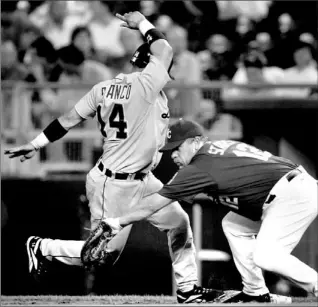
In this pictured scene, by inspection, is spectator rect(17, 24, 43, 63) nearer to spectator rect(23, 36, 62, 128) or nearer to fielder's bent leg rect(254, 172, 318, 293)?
spectator rect(23, 36, 62, 128)

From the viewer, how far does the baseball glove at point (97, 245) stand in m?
6.12

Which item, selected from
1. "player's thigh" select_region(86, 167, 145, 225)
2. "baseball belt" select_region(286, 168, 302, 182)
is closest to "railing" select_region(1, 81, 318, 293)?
"player's thigh" select_region(86, 167, 145, 225)

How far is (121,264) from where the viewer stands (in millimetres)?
8750

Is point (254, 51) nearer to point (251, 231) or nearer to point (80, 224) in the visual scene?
point (80, 224)

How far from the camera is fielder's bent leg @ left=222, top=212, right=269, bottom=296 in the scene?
652 cm

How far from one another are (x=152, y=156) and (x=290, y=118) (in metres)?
1.92

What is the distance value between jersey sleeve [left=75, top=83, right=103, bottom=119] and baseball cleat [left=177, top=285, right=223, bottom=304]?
164cm

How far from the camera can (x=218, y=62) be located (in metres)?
10.1

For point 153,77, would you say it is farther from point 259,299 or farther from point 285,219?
point 259,299

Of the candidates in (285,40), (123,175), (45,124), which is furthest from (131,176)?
(285,40)

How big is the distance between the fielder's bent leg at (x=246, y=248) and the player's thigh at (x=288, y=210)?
499 mm

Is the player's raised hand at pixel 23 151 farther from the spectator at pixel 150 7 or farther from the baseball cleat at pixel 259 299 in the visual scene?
the spectator at pixel 150 7

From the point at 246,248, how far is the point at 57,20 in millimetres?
4967

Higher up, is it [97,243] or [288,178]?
[288,178]
